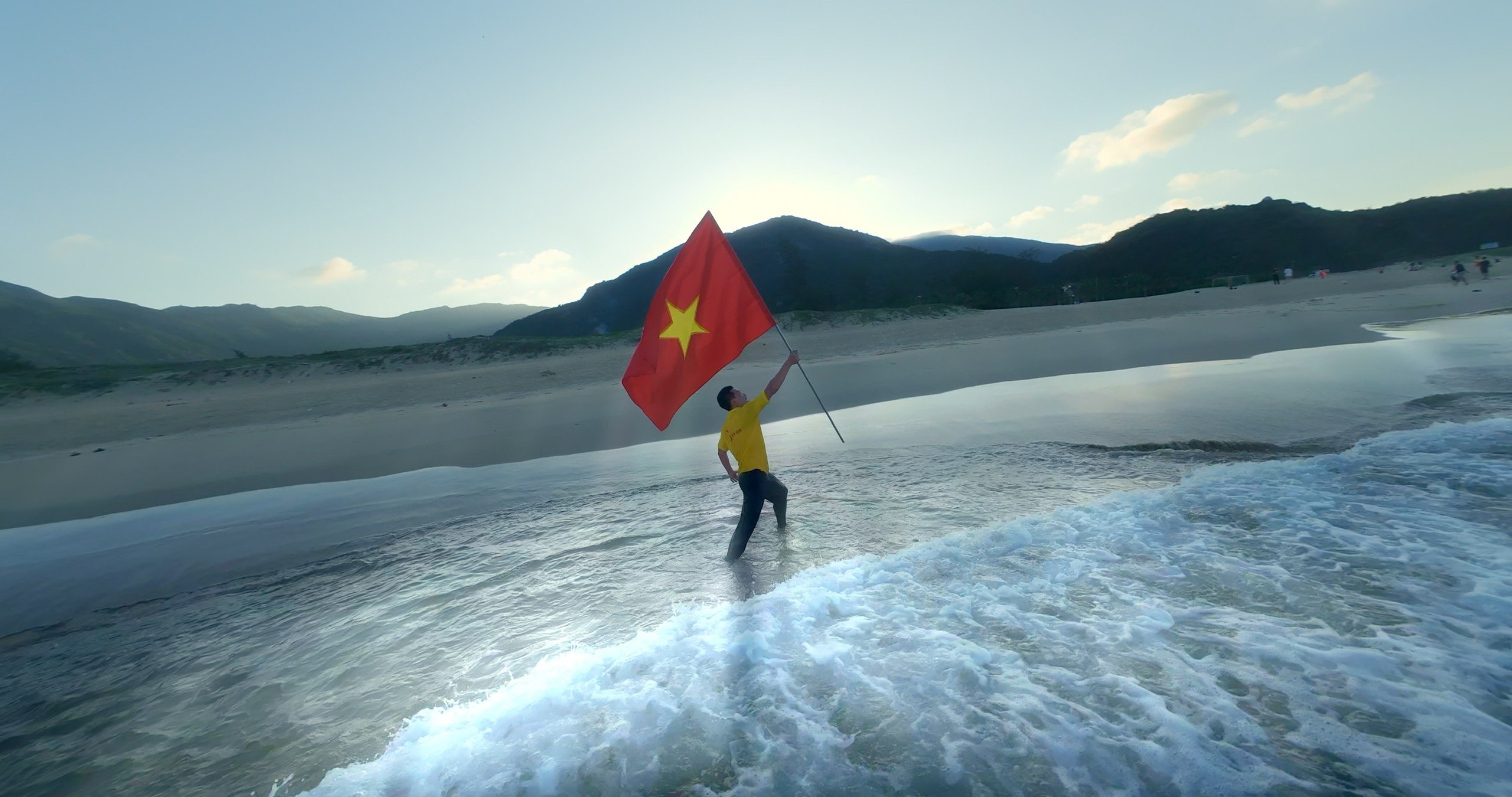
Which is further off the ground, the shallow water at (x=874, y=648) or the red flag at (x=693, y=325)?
the red flag at (x=693, y=325)

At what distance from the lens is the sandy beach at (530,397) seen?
42.1 feet

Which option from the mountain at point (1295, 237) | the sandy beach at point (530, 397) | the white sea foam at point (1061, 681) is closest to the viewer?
the white sea foam at point (1061, 681)

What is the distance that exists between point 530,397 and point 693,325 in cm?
1523

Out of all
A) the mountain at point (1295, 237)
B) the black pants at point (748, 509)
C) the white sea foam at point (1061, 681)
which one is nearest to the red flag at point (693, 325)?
the black pants at point (748, 509)

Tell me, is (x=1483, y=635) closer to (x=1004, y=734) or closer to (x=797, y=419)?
(x=1004, y=734)

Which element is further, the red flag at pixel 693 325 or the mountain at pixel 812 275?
the mountain at pixel 812 275

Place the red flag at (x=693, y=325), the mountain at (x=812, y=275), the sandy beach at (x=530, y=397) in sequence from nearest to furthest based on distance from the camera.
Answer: the red flag at (x=693, y=325)
the sandy beach at (x=530, y=397)
the mountain at (x=812, y=275)

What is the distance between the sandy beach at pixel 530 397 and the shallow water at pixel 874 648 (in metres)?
4.75

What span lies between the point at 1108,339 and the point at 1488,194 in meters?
119

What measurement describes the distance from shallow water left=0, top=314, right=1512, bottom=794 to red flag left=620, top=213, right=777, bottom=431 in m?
1.66

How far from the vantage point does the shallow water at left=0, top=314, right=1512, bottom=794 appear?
335 cm

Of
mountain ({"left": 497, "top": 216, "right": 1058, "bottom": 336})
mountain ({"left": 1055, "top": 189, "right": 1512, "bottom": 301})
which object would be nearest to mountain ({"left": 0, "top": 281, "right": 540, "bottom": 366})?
mountain ({"left": 497, "top": 216, "right": 1058, "bottom": 336})

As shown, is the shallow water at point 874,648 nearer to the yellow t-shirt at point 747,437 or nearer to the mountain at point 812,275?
the yellow t-shirt at point 747,437

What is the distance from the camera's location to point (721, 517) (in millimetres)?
7609
